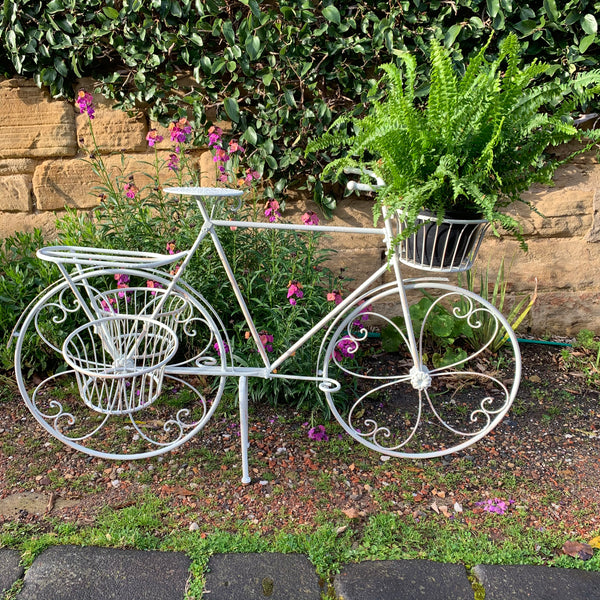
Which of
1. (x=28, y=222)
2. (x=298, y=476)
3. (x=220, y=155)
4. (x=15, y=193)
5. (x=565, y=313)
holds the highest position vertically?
(x=220, y=155)

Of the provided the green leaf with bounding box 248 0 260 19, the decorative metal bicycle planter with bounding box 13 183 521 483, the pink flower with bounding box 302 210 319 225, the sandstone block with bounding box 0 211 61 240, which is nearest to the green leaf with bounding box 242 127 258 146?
the decorative metal bicycle planter with bounding box 13 183 521 483

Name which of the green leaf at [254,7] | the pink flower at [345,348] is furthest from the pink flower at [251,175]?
the pink flower at [345,348]

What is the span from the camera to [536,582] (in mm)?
1846

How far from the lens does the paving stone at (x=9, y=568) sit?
1.82 m

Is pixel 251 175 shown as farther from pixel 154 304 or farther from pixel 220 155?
pixel 154 304

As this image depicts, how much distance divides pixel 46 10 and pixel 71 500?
2.74 meters

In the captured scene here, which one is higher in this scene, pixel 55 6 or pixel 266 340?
pixel 55 6

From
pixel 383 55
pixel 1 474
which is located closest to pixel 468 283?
pixel 383 55

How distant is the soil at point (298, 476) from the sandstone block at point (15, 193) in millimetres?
1360

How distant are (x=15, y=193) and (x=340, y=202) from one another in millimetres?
2141

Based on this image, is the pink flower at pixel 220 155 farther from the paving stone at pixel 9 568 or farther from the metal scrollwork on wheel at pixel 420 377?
the paving stone at pixel 9 568

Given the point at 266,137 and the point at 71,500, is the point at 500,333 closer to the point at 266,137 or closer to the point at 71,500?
the point at 266,137

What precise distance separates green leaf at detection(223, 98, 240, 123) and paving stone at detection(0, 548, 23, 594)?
7.94ft

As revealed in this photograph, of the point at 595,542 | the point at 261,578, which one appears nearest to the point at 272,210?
the point at 261,578
